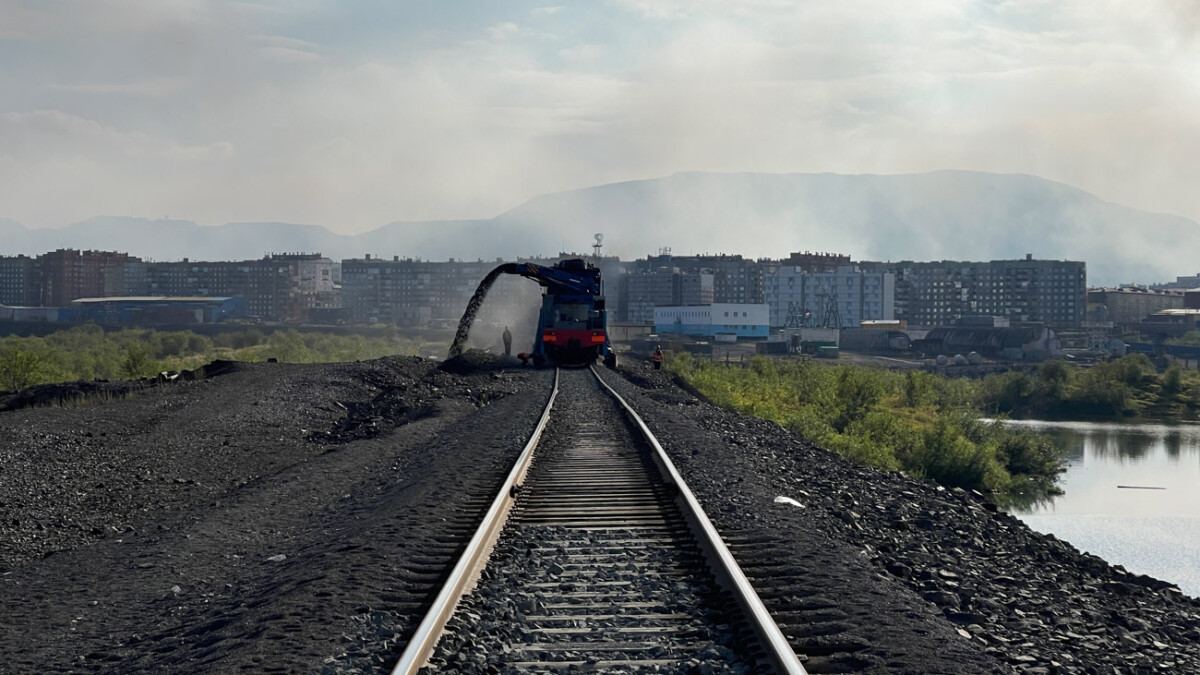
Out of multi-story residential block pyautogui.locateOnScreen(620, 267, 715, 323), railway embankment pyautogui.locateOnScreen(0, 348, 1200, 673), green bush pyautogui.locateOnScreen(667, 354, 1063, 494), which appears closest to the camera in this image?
railway embankment pyautogui.locateOnScreen(0, 348, 1200, 673)

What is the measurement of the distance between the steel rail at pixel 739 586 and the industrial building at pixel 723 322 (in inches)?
4886

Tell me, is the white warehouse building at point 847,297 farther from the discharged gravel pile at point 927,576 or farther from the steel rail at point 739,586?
the steel rail at point 739,586

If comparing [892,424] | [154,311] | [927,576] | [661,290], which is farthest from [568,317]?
[661,290]

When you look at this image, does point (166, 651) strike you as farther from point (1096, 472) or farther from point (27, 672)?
point (1096, 472)

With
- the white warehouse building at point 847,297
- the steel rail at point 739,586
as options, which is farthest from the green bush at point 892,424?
the white warehouse building at point 847,297

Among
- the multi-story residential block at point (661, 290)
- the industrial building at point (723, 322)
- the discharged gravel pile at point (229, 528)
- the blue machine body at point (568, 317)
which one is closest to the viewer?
the discharged gravel pile at point (229, 528)

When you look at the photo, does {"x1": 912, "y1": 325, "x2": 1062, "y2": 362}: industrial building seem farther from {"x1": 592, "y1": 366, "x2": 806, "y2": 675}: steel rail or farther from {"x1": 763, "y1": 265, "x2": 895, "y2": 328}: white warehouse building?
{"x1": 592, "y1": 366, "x2": 806, "y2": 675}: steel rail

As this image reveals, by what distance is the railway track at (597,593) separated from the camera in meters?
5.72

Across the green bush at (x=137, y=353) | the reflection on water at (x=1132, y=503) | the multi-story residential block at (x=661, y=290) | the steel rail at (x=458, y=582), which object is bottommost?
the reflection on water at (x=1132, y=503)

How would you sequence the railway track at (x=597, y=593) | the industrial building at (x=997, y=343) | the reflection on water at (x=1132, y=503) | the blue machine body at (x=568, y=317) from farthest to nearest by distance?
the industrial building at (x=997, y=343), the blue machine body at (x=568, y=317), the reflection on water at (x=1132, y=503), the railway track at (x=597, y=593)

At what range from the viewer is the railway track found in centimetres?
572


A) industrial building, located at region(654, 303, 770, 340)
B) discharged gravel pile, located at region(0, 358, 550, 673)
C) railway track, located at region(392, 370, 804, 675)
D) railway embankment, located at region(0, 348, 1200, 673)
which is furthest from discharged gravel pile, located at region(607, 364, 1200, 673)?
industrial building, located at region(654, 303, 770, 340)

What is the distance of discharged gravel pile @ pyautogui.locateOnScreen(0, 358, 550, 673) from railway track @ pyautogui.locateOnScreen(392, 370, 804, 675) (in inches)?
12.5

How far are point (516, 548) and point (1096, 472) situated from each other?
35711 mm
